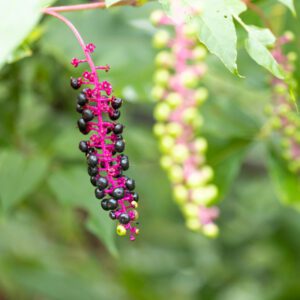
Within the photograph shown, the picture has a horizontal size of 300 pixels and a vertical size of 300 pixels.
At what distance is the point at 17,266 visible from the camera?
340 centimetres

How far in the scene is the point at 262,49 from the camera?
4.49 ft

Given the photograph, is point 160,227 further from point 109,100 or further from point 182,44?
point 109,100

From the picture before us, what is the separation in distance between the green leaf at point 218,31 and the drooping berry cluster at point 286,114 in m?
0.61

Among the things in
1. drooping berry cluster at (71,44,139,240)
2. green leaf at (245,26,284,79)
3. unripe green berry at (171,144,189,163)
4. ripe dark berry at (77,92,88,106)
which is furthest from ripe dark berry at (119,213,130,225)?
unripe green berry at (171,144,189,163)

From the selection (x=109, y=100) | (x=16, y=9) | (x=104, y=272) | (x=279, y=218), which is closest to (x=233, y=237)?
(x=279, y=218)

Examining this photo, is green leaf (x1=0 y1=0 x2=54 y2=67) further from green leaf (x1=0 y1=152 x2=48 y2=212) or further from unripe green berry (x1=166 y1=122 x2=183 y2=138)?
green leaf (x1=0 y1=152 x2=48 y2=212)

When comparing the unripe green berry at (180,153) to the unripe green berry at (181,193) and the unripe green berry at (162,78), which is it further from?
the unripe green berry at (162,78)

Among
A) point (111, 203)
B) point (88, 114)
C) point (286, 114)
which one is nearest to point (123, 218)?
point (111, 203)

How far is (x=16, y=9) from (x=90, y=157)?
0.41 m

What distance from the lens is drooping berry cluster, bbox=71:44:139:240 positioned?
1.28 m

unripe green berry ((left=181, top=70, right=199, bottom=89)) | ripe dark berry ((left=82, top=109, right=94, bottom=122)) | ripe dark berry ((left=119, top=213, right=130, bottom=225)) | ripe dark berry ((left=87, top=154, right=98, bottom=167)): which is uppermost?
ripe dark berry ((left=82, top=109, right=94, bottom=122))

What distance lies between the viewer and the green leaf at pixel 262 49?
1.33 m

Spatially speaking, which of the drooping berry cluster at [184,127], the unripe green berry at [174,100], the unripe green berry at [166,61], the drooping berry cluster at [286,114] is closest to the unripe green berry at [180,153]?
the drooping berry cluster at [184,127]

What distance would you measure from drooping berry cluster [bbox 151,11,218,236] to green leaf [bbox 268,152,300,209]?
0.40 m
